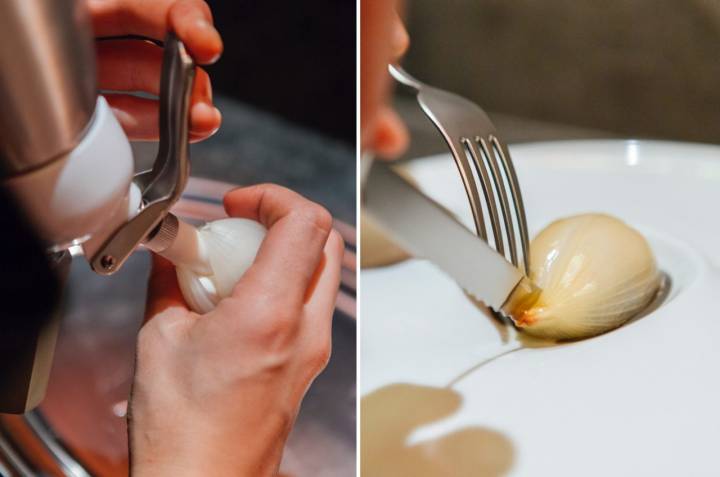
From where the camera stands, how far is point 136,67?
0.98 ft

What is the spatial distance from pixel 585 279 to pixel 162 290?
16 cm

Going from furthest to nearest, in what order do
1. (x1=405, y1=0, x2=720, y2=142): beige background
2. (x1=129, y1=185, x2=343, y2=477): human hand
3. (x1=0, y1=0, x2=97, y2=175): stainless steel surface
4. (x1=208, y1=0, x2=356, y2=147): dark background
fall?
(x1=405, y1=0, x2=720, y2=142): beige background, (x1=208, y1=0, x2=356, y2=147): dark background, (x1=129, y1=185, x2=343, y2=477): human hand, (x1=0, y1=0, x2=97, y2=175): stainless steel surface

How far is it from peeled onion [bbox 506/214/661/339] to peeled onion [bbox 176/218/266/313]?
10 cm

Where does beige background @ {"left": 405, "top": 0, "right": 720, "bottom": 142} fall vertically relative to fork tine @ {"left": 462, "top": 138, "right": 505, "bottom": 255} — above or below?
below

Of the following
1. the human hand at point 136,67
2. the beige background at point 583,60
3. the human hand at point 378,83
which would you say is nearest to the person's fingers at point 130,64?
the human hand at point 136,67

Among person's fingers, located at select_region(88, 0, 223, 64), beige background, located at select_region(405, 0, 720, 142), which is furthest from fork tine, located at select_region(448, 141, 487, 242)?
beige background, located at select_region(405, 0, 720, 142)

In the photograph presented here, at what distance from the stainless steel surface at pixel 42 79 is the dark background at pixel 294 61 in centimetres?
31

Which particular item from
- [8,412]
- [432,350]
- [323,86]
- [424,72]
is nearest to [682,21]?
[424,72]

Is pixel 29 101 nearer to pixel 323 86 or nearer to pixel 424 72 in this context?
pixel 323 86

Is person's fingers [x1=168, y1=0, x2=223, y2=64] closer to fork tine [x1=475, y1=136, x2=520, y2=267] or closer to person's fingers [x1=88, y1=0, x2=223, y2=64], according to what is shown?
person's fingers [x1=88, y1=0, x2=223, y2=64]

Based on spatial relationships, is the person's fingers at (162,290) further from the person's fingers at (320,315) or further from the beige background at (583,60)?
the beige background at (583,60)

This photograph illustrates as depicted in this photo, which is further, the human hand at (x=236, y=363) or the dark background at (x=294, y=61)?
the dark background at (x=294, y=61)

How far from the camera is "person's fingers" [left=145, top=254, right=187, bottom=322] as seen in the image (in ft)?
0.91

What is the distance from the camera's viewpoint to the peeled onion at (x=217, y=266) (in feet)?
0.86
